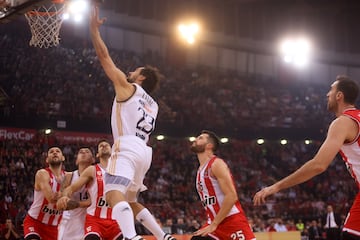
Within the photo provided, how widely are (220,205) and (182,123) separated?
20361 millimetres

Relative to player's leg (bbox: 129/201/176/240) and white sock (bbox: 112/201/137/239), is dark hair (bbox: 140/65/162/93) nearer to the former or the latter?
player's leg (bbox: 129/201/176/240)

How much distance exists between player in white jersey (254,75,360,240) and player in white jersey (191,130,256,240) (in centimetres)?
233

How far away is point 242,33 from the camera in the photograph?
37750 mm

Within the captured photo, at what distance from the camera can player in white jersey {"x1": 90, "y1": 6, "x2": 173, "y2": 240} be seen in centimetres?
614

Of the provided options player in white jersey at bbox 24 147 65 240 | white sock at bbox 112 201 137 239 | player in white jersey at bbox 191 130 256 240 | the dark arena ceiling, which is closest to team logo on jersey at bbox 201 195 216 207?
player in white jersey at bbox 191 130 256 240

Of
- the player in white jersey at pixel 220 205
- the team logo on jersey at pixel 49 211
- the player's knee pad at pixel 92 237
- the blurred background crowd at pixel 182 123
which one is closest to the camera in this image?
the player in white jersey at pixel 220 205

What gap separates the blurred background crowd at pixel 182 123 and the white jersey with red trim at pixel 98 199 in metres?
10.6

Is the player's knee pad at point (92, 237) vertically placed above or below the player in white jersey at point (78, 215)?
below

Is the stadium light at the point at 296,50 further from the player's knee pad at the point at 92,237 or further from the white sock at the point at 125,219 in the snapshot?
the white sock at the point at 125,219

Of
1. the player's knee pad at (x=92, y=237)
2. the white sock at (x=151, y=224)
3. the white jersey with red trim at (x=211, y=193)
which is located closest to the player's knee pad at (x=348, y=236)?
the white sock at (x=151, y=224)

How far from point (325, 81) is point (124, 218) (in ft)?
118

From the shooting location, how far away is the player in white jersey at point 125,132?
6.14 meters

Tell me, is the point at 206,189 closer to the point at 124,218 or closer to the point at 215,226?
the point at 215,226

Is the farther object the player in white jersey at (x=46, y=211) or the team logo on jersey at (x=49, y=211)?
the team logo on jersey at (x=49, y=211)
